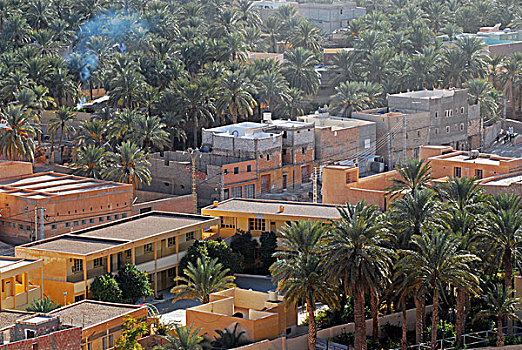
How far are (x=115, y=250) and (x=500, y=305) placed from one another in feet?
64.6

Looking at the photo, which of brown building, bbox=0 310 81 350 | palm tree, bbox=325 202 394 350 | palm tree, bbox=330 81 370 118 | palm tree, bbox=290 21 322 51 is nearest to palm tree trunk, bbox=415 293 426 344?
palm tree, bbox=325 202 394 350

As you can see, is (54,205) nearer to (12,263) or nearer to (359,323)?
(12,263)

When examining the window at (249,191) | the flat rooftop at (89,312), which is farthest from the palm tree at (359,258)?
the window at (249,191)

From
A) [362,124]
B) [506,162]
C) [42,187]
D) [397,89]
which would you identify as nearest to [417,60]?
[397,89]

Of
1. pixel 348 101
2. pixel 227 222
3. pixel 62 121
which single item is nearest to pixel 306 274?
pixel 227 222

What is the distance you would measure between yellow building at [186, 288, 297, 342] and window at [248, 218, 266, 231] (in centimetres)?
1285

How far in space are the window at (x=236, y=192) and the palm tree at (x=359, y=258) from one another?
28365 millimetres

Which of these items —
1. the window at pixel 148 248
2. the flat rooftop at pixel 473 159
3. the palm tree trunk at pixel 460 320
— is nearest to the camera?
the palm tree trunk at pixel 460 320

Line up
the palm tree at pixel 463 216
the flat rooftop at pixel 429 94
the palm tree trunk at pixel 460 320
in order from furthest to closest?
the flat rooftop at pixel 429 94, the palm tree at pixel 463 216, the palm tree trunk at pixel 460 320

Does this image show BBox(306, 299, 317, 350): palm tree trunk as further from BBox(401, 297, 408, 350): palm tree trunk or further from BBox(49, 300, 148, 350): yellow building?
BBox(49, 300, 148, 350): yellow building

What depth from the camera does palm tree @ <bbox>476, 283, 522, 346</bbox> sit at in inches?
2391

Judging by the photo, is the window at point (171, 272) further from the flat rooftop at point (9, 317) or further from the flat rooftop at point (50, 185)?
the flat rooftop at point (9, 317)

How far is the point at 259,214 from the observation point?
7569 centimetres

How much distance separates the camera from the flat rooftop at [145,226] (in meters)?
70.9
